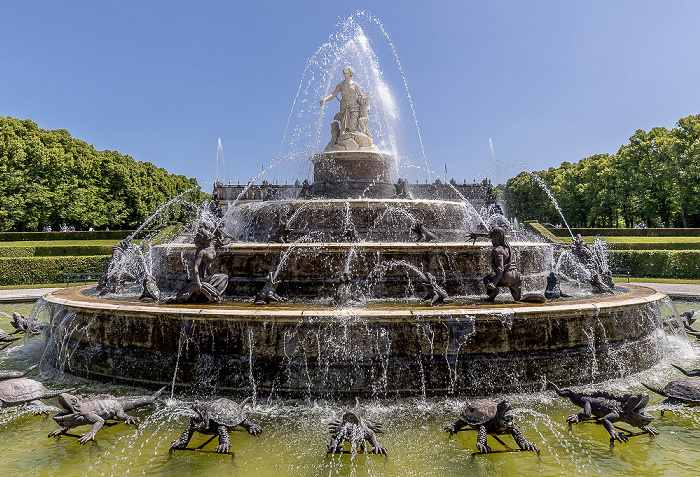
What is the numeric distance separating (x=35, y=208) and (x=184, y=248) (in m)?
46.9

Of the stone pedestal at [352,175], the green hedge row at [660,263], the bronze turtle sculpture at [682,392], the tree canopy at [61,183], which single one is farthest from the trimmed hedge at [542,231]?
the tree canopy at [61,183]

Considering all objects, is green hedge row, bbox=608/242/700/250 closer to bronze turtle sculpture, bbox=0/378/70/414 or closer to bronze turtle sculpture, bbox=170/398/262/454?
bronze turtle sculpture, bbox=170/398/262/454

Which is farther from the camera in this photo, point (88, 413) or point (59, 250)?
point (59, 250)

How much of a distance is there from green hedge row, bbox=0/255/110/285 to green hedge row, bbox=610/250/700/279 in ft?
92.4

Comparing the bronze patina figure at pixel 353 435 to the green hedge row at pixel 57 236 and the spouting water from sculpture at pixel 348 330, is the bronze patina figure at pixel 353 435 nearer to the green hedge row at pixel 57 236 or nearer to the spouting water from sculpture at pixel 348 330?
the spouting water from sculpture at pixel 348 330

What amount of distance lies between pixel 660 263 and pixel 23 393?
1047 inches

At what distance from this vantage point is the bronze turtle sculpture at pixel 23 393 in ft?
21.3

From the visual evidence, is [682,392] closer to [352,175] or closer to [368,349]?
[368,349]

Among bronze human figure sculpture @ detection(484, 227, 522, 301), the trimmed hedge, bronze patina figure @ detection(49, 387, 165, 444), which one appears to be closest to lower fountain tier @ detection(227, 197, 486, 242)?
bronze human figure sculpture @ detection(484, 227, 522, 301)

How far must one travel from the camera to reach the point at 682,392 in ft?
21.0

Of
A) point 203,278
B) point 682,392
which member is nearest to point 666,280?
point 682,392

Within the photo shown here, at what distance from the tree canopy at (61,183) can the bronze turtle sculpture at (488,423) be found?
5226cm

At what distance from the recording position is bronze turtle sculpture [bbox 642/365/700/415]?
20.7 ft

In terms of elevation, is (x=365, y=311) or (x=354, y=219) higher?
(x=354, y=219)
